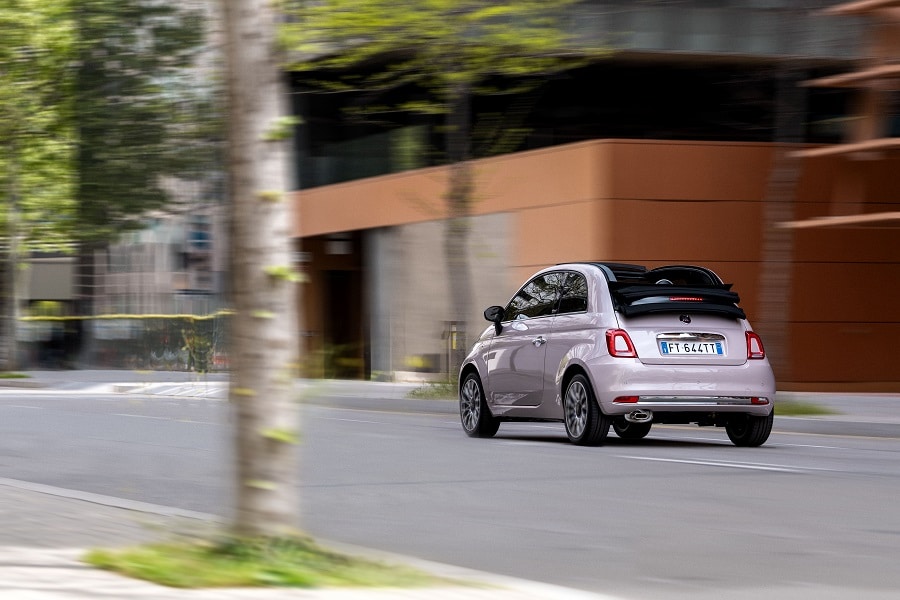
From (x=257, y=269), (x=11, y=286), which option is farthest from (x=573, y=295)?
(x=11, y=286)

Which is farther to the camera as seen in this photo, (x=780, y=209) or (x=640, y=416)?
(x=780, y=209)

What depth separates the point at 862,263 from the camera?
28328mm

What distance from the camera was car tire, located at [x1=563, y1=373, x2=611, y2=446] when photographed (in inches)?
559

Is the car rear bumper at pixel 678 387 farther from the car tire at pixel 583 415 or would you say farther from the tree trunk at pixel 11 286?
the tree trunk at pixel 11 286

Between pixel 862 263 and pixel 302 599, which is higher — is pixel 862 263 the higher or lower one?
the higher one

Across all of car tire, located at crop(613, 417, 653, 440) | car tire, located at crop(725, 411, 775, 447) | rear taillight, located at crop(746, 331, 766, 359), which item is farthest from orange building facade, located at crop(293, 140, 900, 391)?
rear taillight, located at crop(746, 331, 766, 359)

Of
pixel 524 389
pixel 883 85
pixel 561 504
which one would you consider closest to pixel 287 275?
pixel 561 504

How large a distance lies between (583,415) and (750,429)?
167 cm

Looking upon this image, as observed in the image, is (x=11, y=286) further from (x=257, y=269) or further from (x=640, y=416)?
(x=257, y=269)

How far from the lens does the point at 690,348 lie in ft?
46.3

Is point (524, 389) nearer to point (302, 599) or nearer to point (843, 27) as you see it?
point (302, 599)

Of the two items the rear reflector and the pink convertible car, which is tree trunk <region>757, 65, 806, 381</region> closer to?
the pink convertible car

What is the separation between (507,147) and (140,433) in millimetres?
16966

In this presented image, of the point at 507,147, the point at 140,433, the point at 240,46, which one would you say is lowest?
the point at 140,433
